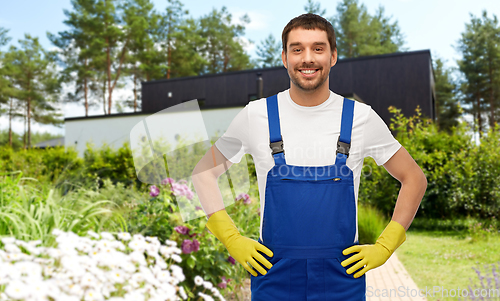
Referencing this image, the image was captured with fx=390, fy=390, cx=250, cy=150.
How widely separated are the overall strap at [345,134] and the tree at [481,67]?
35440mm

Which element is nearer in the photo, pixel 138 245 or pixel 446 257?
pixel 138 245

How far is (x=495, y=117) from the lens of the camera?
112ft

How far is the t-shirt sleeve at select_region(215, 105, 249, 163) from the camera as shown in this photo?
2.18 metres

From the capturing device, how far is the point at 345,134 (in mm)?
1994

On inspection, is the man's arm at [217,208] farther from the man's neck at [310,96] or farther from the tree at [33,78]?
the tree at [33,78]

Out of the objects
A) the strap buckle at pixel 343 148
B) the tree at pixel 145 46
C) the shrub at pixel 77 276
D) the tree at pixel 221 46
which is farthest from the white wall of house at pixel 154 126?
the tree at pixel 221 46

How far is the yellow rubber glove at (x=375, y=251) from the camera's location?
1.91 metres

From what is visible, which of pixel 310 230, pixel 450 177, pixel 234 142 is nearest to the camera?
pixel 310 230

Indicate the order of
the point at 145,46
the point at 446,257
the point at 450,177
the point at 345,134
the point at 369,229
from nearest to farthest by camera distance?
the point at 345,134, the point at 446,257, the point at 369,229, the point at 450,177, the point at 145,46

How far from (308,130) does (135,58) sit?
30746 millimetres

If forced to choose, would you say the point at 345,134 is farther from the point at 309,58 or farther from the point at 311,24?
the point at 311,24

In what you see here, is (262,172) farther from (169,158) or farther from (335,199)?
(169,158)

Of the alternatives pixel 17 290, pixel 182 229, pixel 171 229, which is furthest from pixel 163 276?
pixel 171 229

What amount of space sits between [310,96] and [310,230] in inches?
28.4
